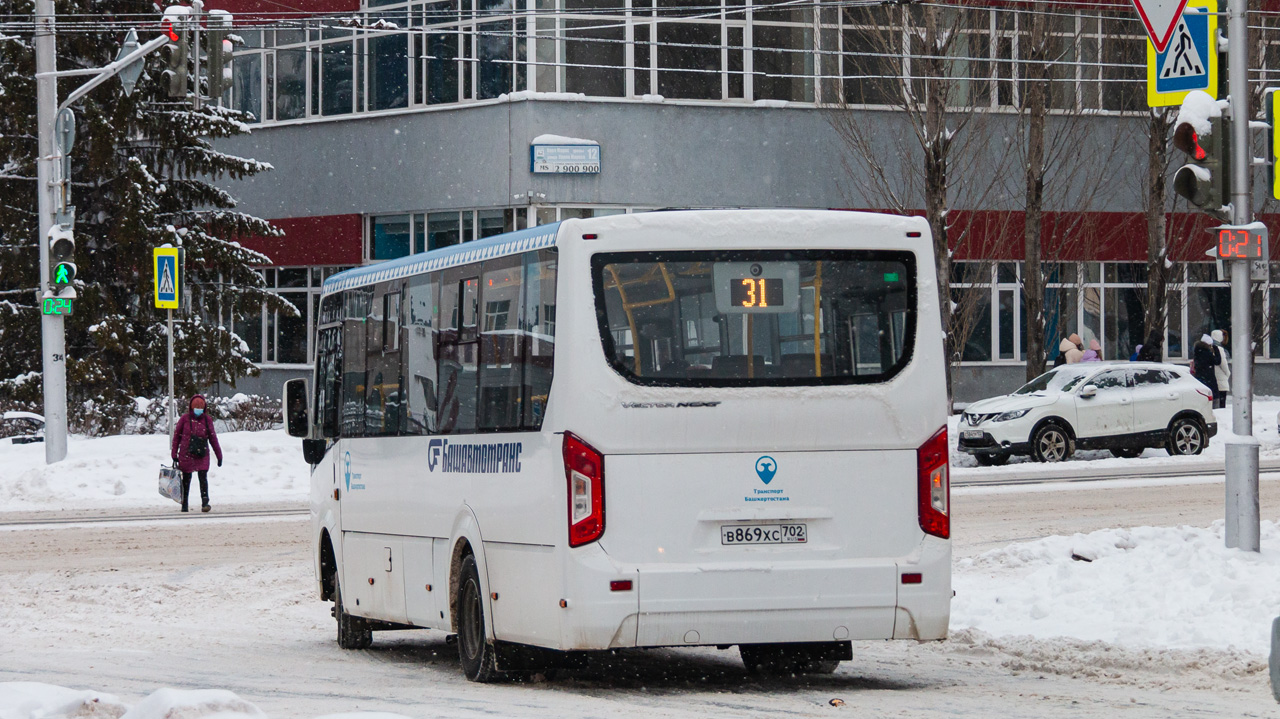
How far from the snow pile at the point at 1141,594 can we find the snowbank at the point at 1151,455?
42.5 feet

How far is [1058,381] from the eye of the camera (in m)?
29.5

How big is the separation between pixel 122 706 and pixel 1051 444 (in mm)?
23079

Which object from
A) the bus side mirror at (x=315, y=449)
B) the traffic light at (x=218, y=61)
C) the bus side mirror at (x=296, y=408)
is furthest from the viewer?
the traffic light at (x=218, y=61)

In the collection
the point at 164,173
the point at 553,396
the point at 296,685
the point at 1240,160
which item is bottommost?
the point at 296,685

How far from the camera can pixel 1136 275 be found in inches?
1651

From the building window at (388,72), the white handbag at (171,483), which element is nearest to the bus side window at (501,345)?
the white handbag at (171,483)

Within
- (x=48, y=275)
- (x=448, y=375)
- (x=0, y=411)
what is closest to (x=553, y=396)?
(x=448, y=375)

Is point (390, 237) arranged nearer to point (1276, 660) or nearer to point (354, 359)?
point (354, 359)

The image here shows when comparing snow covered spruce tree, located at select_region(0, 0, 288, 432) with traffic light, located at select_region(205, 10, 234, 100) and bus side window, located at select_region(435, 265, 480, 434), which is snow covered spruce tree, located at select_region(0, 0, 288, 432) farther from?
bus side window, located at select_region(435, 265, 480, 434)

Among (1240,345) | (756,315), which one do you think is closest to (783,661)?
(756,315)

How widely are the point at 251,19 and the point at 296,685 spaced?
33.4 metres

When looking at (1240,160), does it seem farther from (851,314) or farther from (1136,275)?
(1136,275)

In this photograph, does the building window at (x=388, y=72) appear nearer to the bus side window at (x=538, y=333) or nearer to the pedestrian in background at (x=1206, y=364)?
the pedestrian in background at (x=1206, y=364)

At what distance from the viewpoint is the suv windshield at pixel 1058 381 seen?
96.2 feet
